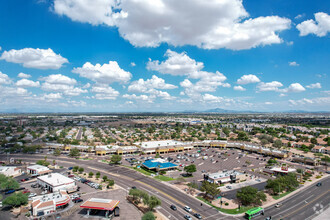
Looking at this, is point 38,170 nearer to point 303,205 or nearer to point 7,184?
point 7,184

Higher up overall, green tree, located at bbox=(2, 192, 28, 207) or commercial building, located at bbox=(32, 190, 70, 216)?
green tree, located at bbox=(2, 192, 28, 207)

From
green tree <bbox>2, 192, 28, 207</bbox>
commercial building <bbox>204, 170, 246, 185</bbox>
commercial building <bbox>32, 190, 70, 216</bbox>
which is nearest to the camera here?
commercial building <bbox>32, 190, 70, 216</bbox>

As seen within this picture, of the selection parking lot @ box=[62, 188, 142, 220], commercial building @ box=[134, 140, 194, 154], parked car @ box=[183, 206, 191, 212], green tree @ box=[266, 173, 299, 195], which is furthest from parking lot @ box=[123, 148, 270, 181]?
parking lot @ box=[62, 188, 142, 220]

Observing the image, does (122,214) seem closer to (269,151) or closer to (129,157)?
(129,157)

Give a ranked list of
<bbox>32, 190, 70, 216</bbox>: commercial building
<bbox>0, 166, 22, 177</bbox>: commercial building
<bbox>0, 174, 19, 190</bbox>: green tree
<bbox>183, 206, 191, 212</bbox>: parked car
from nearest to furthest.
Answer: <bbox>32, 190, 70, 216</bbox>: commercial building < <bbox>183, 206, 191, 212</bbox>: parked car < <bbox>0, 174, 19, 190</bbox>: green tree < <bbox>0, 166, 22, 177</bbox>: commercial building

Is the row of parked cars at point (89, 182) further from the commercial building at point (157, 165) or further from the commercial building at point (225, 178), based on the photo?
the commercial building at point (225, 178)

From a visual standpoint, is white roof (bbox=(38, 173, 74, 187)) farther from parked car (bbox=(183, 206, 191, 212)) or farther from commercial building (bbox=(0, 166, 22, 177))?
parked car (bbox=(183, 206, 191, 212))

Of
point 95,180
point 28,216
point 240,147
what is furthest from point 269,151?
point 28,216
